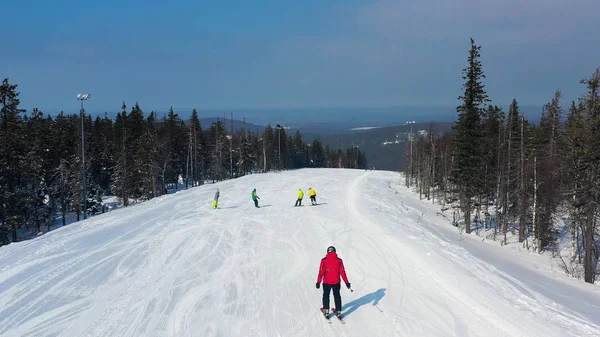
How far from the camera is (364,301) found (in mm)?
11648

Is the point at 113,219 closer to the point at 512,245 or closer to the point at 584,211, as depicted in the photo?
the point at 584,211

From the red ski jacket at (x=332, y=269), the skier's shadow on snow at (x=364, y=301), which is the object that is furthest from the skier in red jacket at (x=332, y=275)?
the skier's shadow on snow at (x=364, y=301)

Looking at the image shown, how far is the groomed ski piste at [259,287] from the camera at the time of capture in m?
9.95

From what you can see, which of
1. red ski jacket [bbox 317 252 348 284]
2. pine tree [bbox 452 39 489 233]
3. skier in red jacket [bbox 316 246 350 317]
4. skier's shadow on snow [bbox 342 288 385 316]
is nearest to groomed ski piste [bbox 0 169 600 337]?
skier's shadow on snow [bbox 342 288 385 316]

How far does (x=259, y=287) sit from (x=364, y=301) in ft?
11.0

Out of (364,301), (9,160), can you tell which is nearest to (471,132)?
(364,301)

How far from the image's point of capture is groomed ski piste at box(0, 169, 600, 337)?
32.7ft

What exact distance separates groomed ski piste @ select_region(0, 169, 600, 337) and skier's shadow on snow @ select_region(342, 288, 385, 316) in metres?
0.03

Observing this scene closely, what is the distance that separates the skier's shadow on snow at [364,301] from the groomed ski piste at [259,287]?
1.2 inches

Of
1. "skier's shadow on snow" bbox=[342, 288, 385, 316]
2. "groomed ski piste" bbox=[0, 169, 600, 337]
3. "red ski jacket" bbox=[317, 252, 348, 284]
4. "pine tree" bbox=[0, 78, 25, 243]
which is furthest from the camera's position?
"pine tree" bbox=[0, 78, 25, 243]

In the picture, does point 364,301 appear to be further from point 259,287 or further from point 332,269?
point 259,287

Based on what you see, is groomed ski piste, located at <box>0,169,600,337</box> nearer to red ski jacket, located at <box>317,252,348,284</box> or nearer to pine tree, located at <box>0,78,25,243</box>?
red ski jacket, located at <box>317,252,348,284</box>

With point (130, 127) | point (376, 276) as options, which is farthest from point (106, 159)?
point (376, 276)

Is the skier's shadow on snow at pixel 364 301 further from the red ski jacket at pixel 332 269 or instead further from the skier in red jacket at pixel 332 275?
the red ski jacket at pixel 332 269
